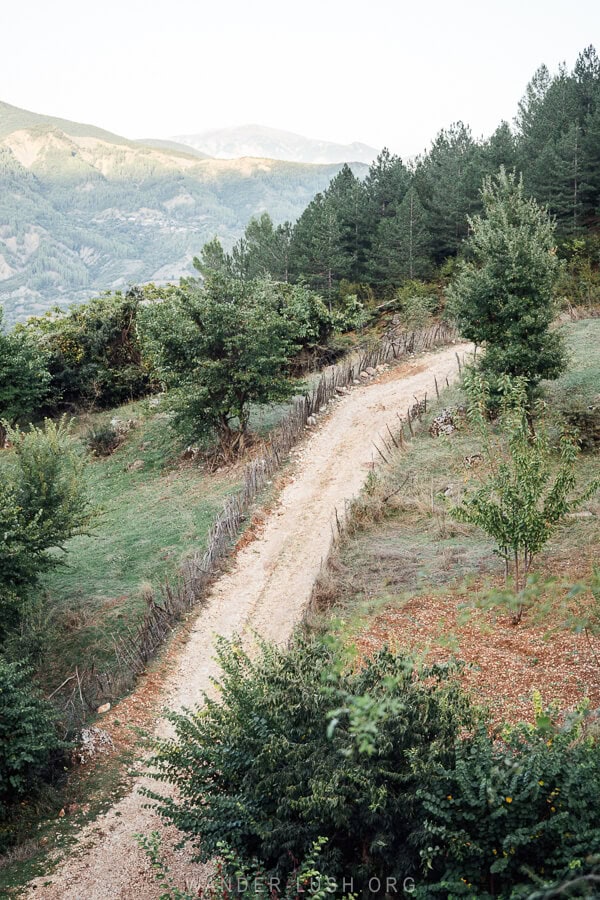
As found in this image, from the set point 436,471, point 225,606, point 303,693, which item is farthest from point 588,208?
point 303,693

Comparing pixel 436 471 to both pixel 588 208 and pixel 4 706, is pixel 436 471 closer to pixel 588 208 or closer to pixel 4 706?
pixel 4 706

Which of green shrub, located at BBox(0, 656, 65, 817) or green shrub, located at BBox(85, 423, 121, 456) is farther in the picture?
green shrub, located at BBox(85, 423, 121, 456)

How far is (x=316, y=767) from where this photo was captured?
5488mm

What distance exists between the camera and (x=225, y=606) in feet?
38.8

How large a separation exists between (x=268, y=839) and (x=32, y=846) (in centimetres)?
306

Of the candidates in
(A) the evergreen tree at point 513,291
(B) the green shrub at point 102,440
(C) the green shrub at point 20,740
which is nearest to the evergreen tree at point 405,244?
(B) the green shrub at point 102,440

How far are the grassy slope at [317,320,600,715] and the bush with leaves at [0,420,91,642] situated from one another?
4.31m

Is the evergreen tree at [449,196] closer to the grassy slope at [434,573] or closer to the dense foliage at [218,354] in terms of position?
the dense foliage at [218,354]

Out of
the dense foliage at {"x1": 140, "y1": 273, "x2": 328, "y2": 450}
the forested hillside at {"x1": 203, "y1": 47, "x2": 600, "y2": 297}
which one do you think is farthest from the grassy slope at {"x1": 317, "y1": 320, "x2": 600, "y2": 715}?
the forested hillside at {"x1": 203, "y1": 47, "x2": 600, "y2": 297}

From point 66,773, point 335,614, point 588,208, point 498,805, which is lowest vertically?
point 66,773

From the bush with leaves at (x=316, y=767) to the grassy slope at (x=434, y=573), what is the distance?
123 centimetres

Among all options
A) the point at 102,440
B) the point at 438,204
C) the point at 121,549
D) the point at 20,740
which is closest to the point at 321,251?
the point at 438,204

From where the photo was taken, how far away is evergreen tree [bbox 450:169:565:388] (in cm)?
1486

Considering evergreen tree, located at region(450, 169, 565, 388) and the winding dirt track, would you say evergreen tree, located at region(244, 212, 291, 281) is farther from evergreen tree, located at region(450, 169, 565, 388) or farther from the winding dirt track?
evergreen tree, located at region(450, 169, 565, 388)
